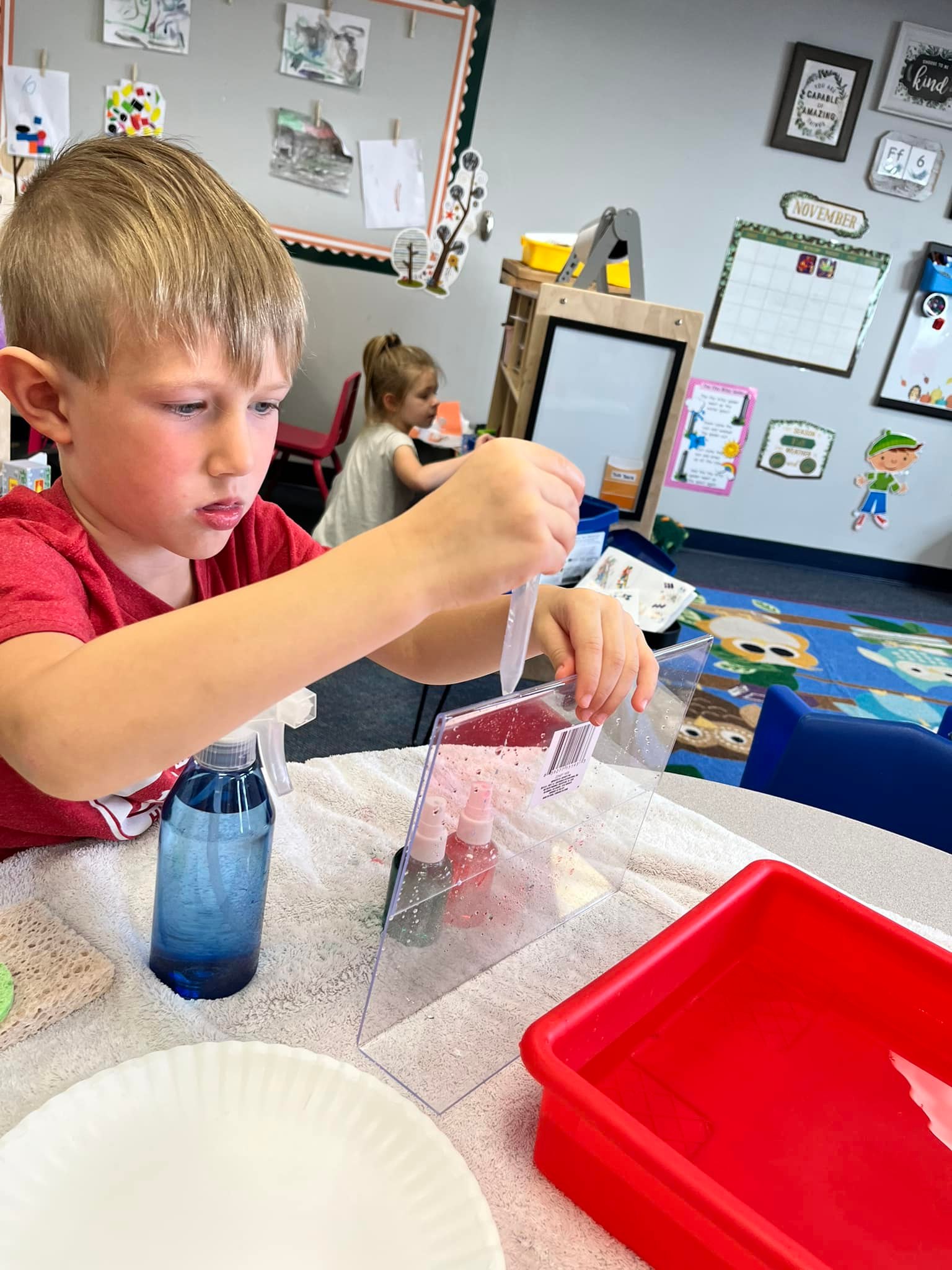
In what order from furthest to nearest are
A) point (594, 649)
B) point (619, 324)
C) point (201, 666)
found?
1. point (619, 324)
2. point (594, 649)
3. point (201, 666)

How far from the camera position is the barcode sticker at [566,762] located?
65 centimetres

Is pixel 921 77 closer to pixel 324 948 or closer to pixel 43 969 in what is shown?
pixel 324 948

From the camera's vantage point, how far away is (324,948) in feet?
2.17

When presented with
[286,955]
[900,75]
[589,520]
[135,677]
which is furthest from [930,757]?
[900,75]

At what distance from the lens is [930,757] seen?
3.69 feet

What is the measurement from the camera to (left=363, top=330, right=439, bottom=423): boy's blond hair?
2666 millimetres

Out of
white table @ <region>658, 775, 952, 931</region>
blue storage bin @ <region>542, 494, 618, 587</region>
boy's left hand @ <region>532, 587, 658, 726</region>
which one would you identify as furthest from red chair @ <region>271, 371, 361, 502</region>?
boy's left hand @ <region>532, 587, 658, 726</region>

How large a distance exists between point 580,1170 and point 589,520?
48.8 inches

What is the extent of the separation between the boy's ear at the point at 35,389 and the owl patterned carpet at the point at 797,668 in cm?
191

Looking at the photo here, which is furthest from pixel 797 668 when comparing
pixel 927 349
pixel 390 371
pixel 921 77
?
pixel 921 77

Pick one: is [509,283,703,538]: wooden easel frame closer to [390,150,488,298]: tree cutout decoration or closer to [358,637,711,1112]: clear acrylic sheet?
[358,637,711,1112]: clear acrylic sheet

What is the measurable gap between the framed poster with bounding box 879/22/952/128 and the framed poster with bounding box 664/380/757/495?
119 cm

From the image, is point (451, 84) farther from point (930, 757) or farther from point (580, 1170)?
point (580, 1170)

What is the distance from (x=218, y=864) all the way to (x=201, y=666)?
0.58ft
